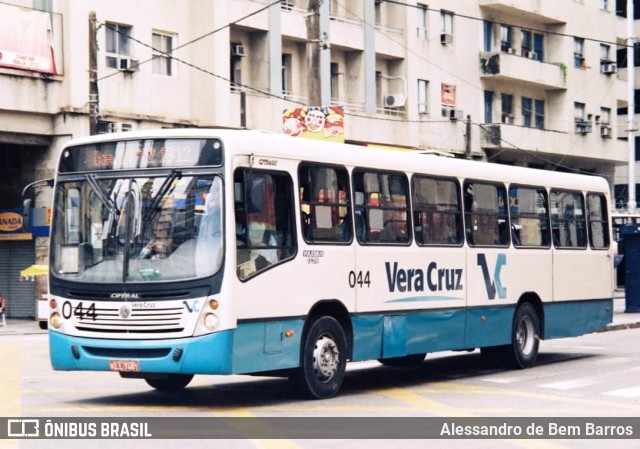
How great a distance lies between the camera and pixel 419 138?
47562 mm

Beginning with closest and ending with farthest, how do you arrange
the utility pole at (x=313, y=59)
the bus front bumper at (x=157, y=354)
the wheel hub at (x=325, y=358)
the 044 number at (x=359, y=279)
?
1. the bus front bumper at (x=157, y=354)
2. the wheel hub at (x=325, y=358)
3. the 044 number at (x=359, y=279)
4. the utility pole at (x=313, y=59)

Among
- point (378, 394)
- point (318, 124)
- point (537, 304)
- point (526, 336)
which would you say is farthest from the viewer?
point (318, 124)

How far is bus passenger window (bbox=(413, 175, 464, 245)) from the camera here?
17.0 meters

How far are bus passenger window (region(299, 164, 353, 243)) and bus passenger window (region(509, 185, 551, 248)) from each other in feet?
15.4

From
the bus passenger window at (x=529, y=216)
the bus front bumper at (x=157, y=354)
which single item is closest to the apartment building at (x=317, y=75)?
the bus passenger window at (x=529, y=216)

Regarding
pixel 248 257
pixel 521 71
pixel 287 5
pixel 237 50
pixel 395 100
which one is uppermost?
pixel 287 5

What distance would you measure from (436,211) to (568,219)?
4.44m

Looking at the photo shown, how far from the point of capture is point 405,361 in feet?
64.8

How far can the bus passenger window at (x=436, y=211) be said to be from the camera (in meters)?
17.0

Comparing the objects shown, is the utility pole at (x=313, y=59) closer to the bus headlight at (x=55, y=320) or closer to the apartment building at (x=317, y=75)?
the apartment building at (x=317, y=75)

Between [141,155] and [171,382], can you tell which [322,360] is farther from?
[141,155]

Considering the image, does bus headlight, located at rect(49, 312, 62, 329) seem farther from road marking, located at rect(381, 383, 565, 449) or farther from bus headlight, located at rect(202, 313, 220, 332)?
road marking, located at rect(381, 383, 565, 449)

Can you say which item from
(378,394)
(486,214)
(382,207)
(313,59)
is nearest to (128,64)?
(313,59)

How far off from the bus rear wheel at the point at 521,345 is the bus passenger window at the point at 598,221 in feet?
8.31
